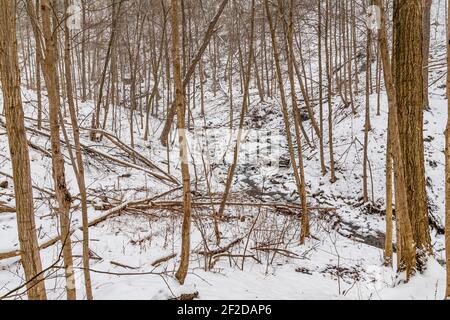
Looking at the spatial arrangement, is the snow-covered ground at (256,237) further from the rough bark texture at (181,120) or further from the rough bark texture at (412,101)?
the rough bark texture at (412,101)

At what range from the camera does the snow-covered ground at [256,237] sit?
3.81m

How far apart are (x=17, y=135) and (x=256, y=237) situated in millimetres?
4486

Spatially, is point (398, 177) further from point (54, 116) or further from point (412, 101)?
point (54, 116)

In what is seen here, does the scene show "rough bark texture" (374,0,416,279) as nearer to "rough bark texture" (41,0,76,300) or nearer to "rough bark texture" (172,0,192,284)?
"rough bark texture" (172,0,192,284)

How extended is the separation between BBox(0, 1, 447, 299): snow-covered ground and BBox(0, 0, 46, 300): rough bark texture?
0.49 metres

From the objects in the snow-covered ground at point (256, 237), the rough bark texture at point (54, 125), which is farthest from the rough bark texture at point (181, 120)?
the rough bark texture at point (54, 125)

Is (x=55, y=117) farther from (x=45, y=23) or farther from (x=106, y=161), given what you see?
(x=106, y=161)

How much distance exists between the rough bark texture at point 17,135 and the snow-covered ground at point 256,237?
49 centimetres

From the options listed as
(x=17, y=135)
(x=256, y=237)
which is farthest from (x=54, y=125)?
(x=256, y=237)

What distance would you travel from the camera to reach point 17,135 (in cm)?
214

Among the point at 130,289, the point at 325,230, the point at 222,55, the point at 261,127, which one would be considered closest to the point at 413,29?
the point at 130,289

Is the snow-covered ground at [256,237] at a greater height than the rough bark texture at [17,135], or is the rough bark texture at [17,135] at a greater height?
the rough bark texture at [17,135]

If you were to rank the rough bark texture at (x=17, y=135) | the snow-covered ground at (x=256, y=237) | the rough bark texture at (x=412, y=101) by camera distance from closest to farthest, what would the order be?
1. the rough bark texture at (x=17, y=135)
2. the snow-covered ground at (x=256, y=237)
3. the rough bark texture at (x=412, y=101)
